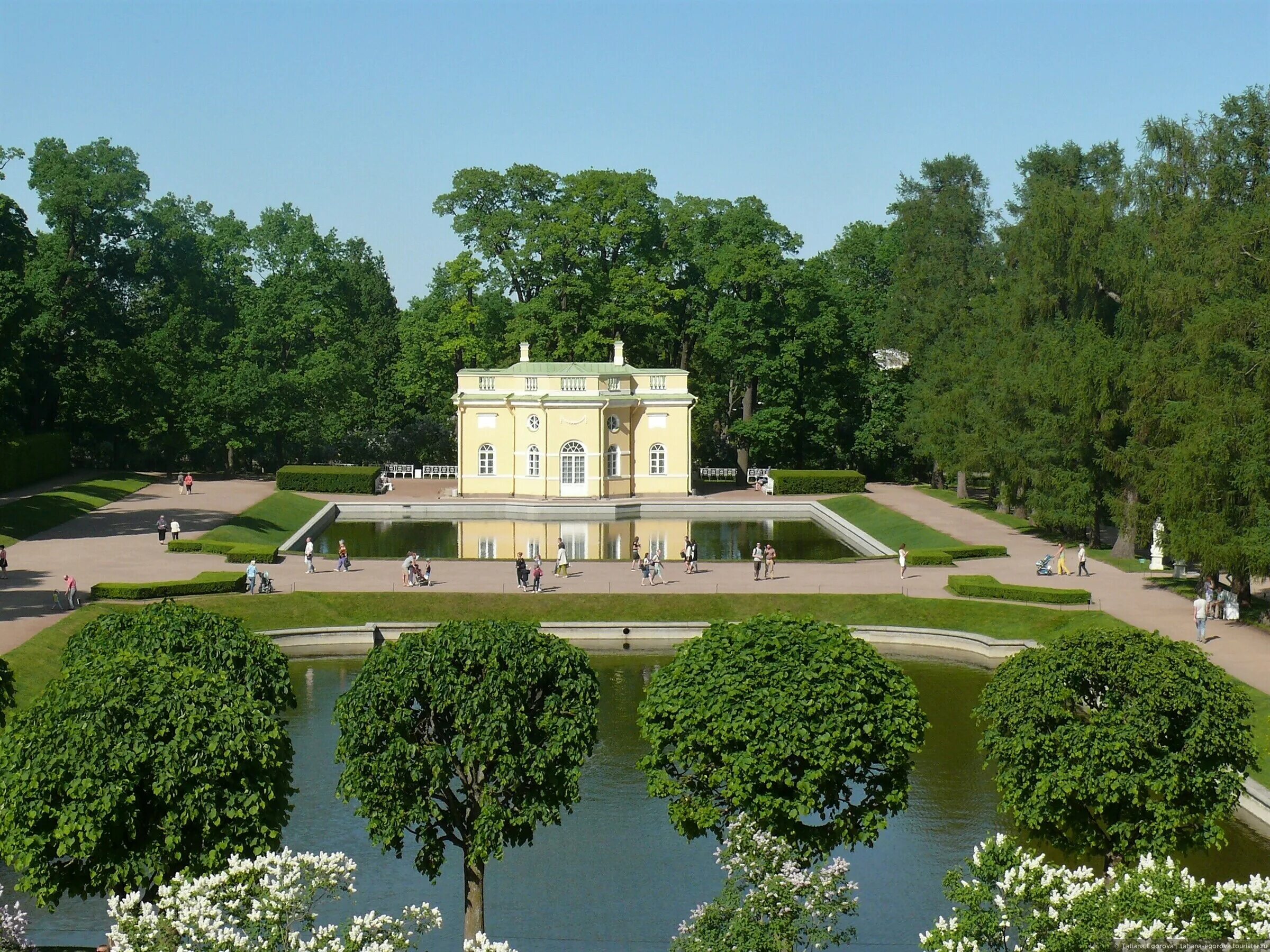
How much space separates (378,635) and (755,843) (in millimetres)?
21532

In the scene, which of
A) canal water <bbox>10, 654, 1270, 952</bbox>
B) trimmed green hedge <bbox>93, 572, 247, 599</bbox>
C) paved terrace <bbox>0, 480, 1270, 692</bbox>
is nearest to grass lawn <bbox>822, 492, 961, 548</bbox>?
paved terrace <bbox>0, 480, 1270, 692</bbox>

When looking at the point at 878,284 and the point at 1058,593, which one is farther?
the point at 878,284

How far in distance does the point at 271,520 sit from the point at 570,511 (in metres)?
12.1

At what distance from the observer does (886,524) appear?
5950cm

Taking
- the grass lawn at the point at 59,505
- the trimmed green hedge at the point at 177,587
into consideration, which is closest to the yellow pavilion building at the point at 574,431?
the grass lawn at the point at 59,505

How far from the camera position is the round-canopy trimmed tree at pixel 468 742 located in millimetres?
20562

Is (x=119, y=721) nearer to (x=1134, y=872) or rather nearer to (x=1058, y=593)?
(x=1134, y=872)

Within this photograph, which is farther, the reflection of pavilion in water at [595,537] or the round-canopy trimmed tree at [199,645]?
the reflection of pavilion in water at [595,537]

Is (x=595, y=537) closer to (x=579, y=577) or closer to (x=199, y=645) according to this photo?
(x=579, y=577)

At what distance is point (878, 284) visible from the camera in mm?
83812

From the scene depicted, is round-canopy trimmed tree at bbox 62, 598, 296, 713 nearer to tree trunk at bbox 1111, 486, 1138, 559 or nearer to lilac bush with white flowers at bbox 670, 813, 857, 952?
lilac bush with white flowers at bbox 670, 813, 857, 952

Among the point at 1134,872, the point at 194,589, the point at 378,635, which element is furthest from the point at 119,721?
the point at 194,589

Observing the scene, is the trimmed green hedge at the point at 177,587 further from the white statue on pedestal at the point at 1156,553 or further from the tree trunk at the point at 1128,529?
the white statue on pedestal at the point at 1156,553

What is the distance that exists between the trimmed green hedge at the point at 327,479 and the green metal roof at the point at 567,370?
6705 millimetres
